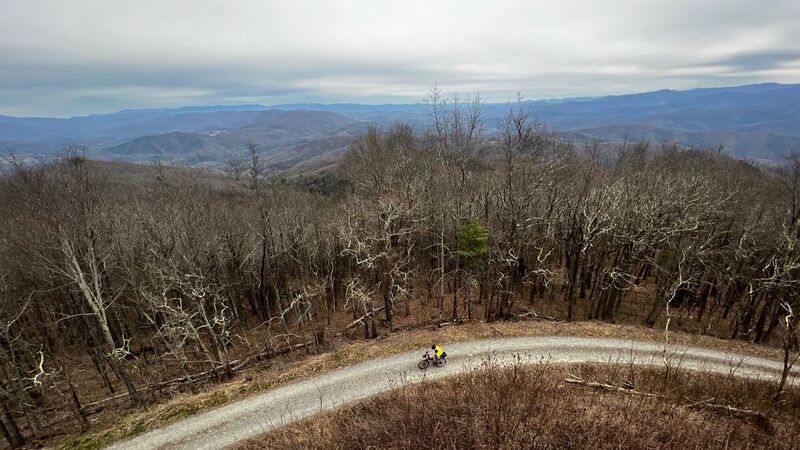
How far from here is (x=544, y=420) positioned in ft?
37.6

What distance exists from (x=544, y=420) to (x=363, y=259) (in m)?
23.9

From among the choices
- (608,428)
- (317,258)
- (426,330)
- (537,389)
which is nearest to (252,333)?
(317,258)

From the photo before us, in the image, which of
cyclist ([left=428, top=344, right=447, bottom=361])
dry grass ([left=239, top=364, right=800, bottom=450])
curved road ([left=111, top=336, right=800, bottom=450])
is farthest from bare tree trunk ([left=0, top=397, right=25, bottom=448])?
cyclist ([left=428, top=344, right=447, bottom=361])

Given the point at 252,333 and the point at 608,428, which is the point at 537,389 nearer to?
the point at 608,428

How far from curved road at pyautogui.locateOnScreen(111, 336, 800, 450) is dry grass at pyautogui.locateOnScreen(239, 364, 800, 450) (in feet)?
4.34

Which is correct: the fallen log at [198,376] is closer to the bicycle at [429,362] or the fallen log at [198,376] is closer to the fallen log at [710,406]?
the bicycle at [429,362]

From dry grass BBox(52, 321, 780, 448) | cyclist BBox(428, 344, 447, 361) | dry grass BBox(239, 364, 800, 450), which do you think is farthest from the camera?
cyclist BBox(428, 344, 447, 361)

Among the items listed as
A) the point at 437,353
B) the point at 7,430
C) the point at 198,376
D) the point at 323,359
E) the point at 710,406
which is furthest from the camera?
the point at 198,376

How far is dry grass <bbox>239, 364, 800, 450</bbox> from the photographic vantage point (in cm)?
1092

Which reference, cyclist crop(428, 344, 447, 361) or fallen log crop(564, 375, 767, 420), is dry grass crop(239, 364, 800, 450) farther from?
cyclist crop(428, 344, 447, 361)

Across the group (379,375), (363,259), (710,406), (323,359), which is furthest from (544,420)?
(363,259)

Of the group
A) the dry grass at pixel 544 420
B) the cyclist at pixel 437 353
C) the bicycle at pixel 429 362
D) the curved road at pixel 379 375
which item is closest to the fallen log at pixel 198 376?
the curved road at pixel 379 375

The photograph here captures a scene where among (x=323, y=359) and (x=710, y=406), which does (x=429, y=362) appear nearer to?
(x=323, y=359)

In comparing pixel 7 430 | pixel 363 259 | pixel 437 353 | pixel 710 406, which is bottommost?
pixel 7 430
